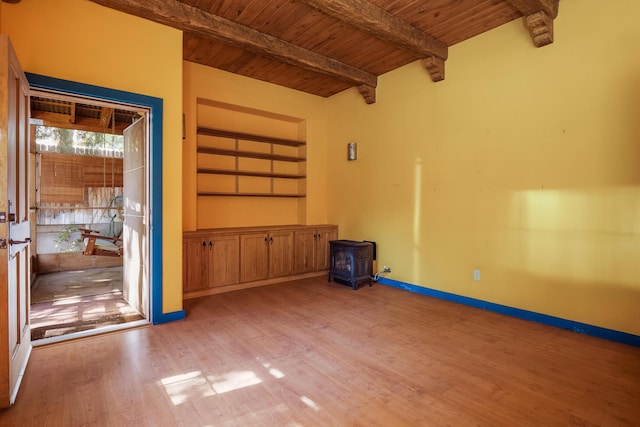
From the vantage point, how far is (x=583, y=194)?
307 cm

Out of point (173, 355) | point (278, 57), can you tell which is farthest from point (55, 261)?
point (278, 57)

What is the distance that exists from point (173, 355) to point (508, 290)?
342cm

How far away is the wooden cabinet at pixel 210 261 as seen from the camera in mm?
4152

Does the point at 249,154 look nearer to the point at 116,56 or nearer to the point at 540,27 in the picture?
the point at 116,56

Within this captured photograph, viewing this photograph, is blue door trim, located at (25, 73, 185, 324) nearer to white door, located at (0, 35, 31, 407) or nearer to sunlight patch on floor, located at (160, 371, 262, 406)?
white door, located at (0, 35, 31, 407)

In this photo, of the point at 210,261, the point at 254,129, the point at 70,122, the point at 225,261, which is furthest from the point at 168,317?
the point at 70,122

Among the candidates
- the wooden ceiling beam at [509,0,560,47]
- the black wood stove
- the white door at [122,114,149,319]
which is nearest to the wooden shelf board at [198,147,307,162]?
the white door at [122,114,149,319]

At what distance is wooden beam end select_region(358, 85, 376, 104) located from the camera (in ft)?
16.4

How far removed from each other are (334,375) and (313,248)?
3.19 m

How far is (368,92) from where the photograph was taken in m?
5.02

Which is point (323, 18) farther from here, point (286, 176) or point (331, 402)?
point (331, 402)

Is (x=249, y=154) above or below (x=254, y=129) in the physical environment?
below

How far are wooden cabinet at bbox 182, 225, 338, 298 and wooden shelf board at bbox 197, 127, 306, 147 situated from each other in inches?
56.9

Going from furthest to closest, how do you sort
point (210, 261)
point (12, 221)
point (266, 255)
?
1. point (266, 255)
2. point (210, 261)
3. point (12, 221)
